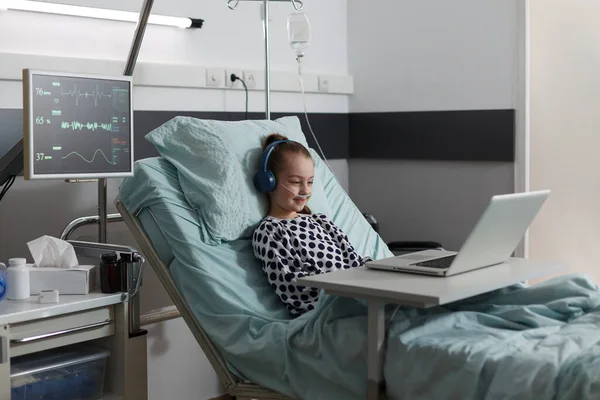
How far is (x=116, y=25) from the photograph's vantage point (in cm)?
294

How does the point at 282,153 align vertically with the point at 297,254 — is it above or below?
above

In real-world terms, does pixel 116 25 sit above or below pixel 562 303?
above

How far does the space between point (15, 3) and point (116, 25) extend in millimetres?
422

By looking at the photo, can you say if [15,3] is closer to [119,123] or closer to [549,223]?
[119,123]

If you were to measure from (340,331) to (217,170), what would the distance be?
721 mm

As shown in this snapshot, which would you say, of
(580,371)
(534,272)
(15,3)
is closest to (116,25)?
(15,3)

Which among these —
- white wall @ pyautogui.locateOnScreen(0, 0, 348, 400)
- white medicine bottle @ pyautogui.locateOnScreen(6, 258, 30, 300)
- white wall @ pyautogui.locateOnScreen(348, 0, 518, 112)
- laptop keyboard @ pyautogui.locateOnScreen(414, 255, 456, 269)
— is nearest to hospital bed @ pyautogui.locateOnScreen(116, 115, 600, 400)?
laptop keyboard @ pyautogui.locateOnScreen(414, 255, 456, 269)

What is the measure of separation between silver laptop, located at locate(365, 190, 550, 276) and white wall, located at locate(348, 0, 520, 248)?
149cm

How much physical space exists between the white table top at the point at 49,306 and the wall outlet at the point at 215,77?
4.29 feet

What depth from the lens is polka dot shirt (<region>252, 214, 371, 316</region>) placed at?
7.48ft

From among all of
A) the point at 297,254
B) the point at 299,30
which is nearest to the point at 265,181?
the point at 297,254

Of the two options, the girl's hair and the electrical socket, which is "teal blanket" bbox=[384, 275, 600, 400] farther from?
the electrical socket

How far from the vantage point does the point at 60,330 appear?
2.03 metres

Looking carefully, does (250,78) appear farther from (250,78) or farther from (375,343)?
(375,343)
